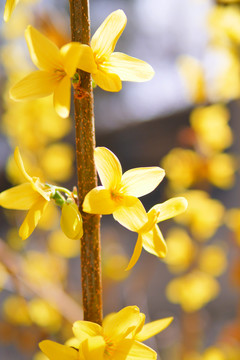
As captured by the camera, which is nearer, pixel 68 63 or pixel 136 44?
pixel 68 63

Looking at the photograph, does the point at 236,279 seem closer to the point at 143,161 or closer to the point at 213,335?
the point at 213,335

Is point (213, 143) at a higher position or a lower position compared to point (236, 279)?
higher

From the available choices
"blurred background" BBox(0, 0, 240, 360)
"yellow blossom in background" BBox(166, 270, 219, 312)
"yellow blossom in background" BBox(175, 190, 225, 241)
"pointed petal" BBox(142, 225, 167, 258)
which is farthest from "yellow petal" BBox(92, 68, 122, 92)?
"yellow blossom in background" BBox(166, 270, 219, 312)

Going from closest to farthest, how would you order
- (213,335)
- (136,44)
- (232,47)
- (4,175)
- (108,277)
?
(232,47)
(108,277)
(213,335)
(4,175)
(136,44)

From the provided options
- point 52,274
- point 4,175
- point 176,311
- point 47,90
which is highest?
point 47,90

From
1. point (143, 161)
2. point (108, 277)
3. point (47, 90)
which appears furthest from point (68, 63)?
point (143, 161)

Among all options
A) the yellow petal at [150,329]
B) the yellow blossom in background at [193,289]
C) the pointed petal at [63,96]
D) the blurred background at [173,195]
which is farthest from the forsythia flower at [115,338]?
the yellow blossom in background at [193,289]
